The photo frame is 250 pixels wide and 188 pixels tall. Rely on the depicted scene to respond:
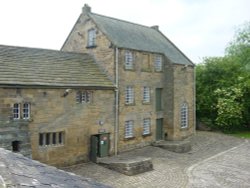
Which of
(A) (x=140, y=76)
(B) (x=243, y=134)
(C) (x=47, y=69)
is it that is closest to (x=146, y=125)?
(A) (x=140, y=76)

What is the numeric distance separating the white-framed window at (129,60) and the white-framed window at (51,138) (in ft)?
27.1

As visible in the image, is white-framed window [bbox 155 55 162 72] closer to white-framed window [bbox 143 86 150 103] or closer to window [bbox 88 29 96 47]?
white-framed window [bbox 143 86 150 103]

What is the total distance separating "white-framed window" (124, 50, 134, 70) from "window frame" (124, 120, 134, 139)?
439cm

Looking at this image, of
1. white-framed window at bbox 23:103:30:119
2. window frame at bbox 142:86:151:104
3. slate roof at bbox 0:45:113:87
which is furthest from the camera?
window frame at bbox 142:86:151:104

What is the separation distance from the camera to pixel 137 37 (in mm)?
30156

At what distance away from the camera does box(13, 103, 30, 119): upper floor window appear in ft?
63.3

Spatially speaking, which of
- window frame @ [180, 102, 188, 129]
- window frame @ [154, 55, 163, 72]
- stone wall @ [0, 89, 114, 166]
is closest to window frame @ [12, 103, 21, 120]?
stone wall @ [0, 89, 114, 166]

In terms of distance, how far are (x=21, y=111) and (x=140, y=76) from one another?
38.1 feet

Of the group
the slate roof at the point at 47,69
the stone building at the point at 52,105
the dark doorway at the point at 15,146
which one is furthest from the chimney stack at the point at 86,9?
the dark doorway at the point at 15,146

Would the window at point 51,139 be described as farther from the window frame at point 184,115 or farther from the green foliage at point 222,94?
the green foliage at point 222,94

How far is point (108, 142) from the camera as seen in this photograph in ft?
81.2

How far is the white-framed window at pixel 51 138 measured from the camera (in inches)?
814

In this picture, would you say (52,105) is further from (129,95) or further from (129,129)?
(129,129)

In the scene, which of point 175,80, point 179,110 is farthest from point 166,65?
point 179,110
